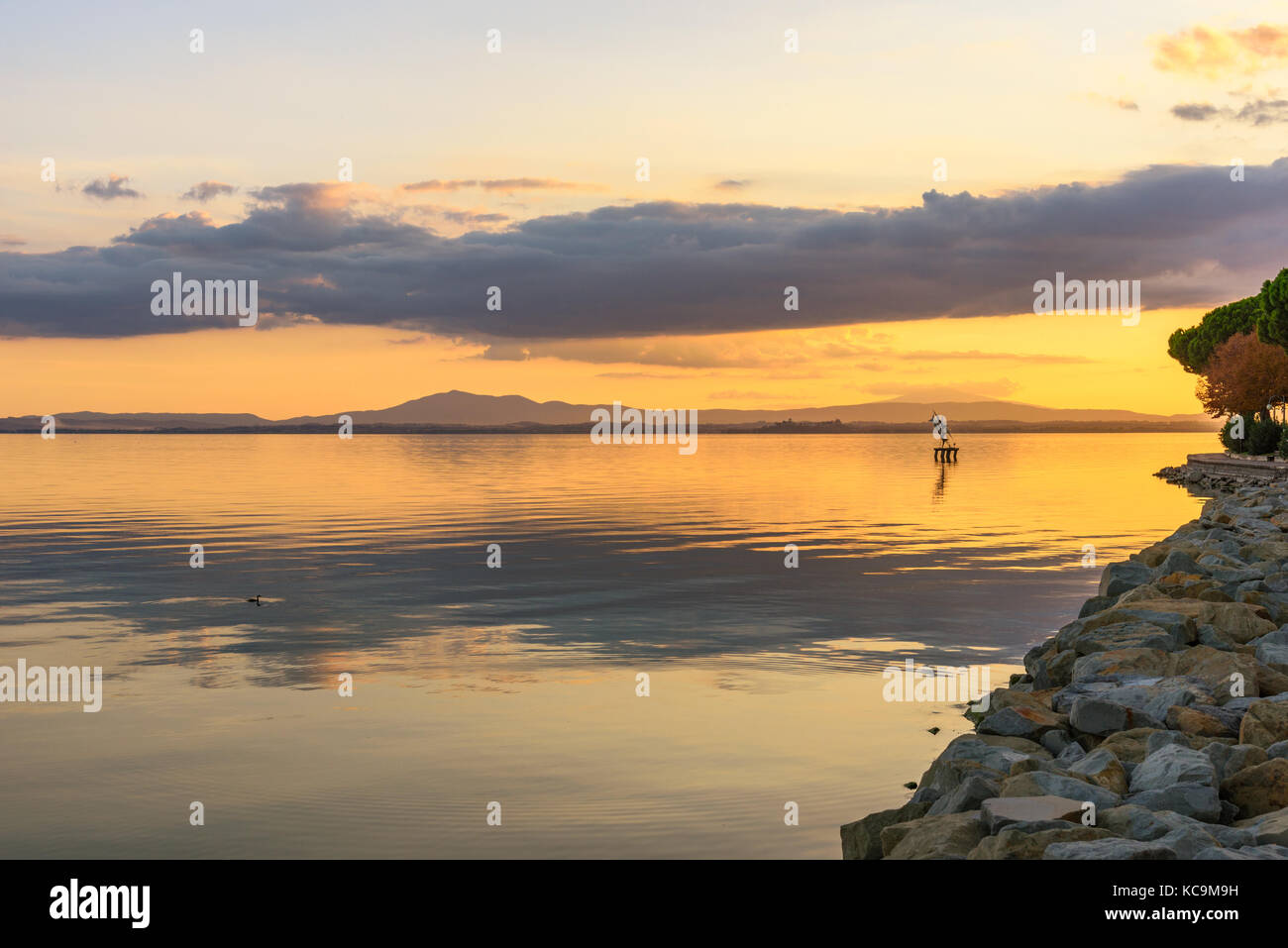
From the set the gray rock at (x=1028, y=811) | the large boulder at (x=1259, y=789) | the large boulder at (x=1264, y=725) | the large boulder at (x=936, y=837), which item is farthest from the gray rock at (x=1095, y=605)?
the large boulder at (x=936, y=837)

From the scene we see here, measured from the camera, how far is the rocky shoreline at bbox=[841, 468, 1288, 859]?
27.2 ft

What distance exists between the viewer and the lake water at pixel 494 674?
1042 centimetres

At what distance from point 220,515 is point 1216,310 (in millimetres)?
104582

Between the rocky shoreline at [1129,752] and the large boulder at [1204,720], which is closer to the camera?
the rocky shoreline at [1129,752]

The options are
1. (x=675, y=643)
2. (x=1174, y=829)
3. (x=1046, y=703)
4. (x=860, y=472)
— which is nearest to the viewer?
(x=1174, y=829)

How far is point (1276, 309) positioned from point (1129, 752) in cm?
6847

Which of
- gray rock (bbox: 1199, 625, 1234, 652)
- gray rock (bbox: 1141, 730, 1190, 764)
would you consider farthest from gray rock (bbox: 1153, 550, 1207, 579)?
gray rock (bbox: 1141, 730, 1190, 764)

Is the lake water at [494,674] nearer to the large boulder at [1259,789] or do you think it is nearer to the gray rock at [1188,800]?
the gray rock at [1188,800]

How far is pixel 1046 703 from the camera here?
12984 mm

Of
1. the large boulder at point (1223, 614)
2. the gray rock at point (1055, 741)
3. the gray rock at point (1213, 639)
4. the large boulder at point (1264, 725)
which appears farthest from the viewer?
the large boulder at point (1223, 614)

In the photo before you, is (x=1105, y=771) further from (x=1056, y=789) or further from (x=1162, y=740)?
(x=1162, y=740)

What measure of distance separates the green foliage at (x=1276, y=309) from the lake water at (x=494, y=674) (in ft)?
119
